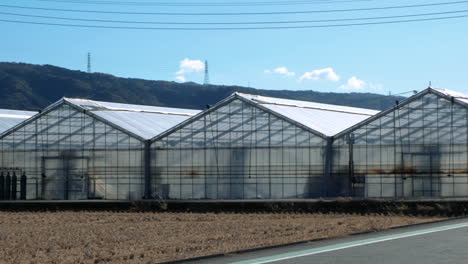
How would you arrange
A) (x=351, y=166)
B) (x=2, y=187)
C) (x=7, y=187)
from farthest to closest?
(x=2, y=187), (x=7, y=187), (x=351, y=166)

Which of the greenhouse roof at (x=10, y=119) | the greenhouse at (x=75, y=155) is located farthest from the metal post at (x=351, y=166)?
the greenhouse roof at (x=10, y=119)

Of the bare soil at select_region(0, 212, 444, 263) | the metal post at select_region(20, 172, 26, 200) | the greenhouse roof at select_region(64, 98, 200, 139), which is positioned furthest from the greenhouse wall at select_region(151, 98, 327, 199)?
the bare soil at select_region(0, 212, 444, 263)

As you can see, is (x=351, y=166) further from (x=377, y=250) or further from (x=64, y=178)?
(x=377, y=250)

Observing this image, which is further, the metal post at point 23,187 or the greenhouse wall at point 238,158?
the metal post at point 23,187

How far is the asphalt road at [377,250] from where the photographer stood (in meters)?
15.6

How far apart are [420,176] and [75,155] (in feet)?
60.3

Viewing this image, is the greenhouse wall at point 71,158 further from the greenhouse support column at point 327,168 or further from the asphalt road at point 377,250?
the asphalt road at point 377,250

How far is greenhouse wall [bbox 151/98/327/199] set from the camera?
40469 mm

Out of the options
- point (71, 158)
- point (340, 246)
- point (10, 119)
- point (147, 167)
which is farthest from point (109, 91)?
point (340, 246)

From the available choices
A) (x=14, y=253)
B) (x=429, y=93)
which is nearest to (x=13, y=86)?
(x=429, y=93)

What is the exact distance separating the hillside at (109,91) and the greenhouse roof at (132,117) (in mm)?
106166

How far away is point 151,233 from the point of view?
24500 mm

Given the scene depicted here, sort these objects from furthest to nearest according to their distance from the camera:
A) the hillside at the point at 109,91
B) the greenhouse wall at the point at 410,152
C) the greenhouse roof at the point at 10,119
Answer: the hillside at the point at 109,91 < the greenhouse roof at the point at 10,119 < the greenhouse wall at the point at 410,152

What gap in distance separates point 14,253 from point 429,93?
80.8 ft
